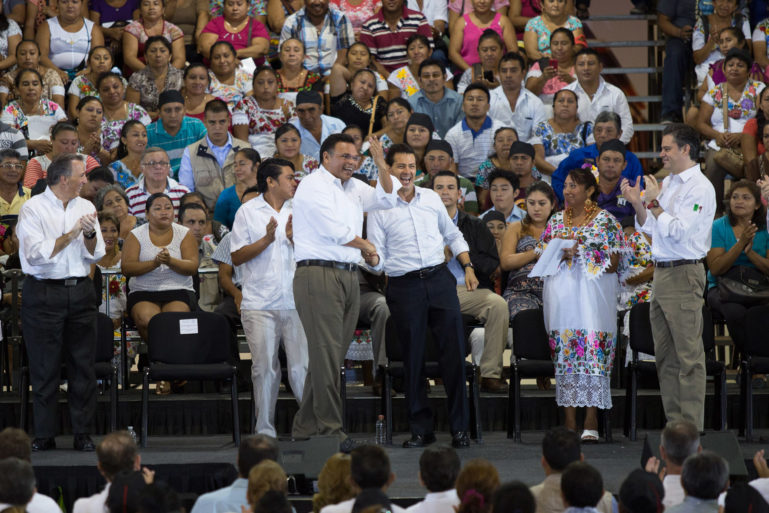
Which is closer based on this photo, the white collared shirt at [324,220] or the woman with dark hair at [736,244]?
the white collared shirt at [324,220]

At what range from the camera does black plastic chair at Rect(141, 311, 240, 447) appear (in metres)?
6.90

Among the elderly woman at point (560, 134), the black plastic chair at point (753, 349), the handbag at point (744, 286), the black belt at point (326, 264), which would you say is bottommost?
the black plastic chair at point (753, 349)

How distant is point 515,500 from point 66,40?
7.82 meters

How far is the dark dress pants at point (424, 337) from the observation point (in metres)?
6.66

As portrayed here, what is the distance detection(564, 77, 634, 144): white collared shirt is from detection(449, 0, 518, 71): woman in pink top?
3.23ft

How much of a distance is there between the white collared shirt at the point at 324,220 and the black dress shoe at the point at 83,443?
152 cm

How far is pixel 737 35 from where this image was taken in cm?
1025

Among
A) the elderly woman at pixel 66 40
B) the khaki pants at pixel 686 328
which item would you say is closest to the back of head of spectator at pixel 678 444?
the khaki pants at pixel 686 328

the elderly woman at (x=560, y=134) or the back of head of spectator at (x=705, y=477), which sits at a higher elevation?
the elderly woman at (x=560, y=134)

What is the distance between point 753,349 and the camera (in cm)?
690

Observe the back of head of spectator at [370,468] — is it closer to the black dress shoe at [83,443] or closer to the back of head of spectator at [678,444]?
the back of head of spectator at [678,444]

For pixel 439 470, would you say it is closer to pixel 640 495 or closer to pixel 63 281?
pixel 640 495

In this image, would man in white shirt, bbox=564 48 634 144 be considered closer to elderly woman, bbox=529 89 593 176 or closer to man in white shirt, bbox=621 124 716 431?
elderly woman, bbox=529 89 593 176

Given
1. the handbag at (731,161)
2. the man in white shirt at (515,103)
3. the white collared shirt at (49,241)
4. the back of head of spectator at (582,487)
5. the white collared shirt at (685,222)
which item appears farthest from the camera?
the man in white shirt at (515,103)
